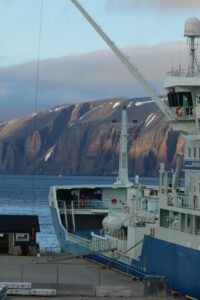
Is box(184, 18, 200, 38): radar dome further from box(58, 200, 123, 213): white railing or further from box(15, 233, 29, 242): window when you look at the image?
box(58, 200, 123, 213): white railing

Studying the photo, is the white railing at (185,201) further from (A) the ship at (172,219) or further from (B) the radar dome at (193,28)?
(B) the radar dome at (193,28)

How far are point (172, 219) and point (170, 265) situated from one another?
104 inches

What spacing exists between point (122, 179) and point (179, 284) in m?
25.6

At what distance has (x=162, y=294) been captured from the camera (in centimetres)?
3941

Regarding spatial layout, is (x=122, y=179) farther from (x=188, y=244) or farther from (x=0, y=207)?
(x=0, y=207)

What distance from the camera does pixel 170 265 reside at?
40938mm

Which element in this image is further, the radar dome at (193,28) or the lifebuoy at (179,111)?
the radar dome at (193,28)

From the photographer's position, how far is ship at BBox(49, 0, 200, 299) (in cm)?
4012

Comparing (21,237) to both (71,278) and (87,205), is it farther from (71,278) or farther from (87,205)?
(71,278)

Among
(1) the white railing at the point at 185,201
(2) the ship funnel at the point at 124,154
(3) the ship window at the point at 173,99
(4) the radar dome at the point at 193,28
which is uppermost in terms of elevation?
(4) the radar dome at the point at 193,28

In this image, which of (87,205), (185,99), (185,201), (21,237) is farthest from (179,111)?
(87,205)

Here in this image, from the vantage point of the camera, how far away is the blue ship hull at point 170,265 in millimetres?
38375

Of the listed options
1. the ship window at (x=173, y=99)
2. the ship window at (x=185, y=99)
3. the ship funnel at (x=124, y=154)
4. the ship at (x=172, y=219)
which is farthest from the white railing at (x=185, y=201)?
the ship funnel at (x=124, y=154)

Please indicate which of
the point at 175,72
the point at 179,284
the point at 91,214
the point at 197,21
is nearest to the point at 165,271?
the point at 179,284
